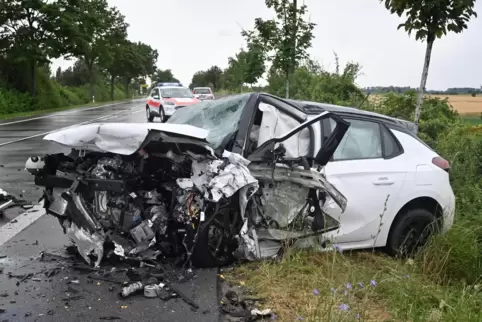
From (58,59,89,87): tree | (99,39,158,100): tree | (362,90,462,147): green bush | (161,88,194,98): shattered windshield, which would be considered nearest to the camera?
(362,90,462,147): green bush

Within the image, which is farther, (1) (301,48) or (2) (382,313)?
(1) (301,48)

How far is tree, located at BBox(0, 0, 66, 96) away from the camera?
3319 cm

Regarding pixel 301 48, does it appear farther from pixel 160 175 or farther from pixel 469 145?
pixel 160 175

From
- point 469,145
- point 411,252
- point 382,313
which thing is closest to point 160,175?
point 382,313

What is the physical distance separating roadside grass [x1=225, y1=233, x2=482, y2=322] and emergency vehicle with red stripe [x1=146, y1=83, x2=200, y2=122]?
17985 millimetres

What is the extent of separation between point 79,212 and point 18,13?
1312 inches

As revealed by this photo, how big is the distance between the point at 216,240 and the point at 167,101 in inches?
743

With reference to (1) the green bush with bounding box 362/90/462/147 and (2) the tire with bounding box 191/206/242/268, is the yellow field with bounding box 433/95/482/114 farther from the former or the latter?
(2) the tire with bounding box 191/206/242/268

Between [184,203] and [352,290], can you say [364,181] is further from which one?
[184,203]

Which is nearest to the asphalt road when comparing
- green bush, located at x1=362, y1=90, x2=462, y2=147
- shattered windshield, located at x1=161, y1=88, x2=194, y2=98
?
green bush, located at x1=362, y1=90, x2=462, y2=147

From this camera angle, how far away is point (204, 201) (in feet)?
15.6

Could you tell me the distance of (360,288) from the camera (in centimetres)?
403

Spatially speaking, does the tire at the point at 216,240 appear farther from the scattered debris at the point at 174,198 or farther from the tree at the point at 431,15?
the tree at the point at 431,15

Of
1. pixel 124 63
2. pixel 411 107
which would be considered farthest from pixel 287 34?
pixel 124 63
